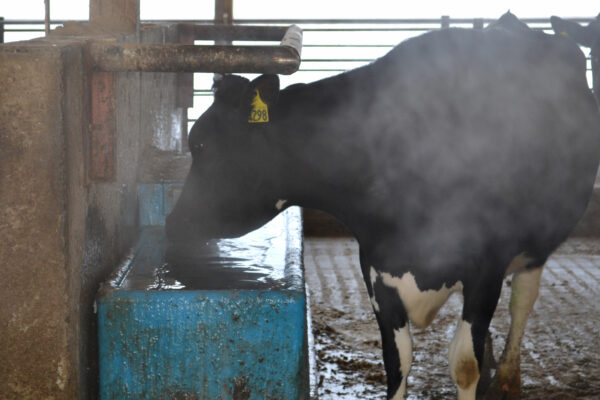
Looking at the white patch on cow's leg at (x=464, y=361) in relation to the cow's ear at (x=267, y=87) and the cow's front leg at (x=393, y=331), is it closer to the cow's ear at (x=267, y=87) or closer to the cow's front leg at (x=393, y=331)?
the cow's front leg at (x=393, y=331)

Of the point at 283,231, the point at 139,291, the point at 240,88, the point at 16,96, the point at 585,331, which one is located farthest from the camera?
the point at 585,331

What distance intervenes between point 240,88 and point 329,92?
29 centimetres

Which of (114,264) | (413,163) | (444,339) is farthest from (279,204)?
(444,339)

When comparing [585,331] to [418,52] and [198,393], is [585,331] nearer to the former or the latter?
[418,52]

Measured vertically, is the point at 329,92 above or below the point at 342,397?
above

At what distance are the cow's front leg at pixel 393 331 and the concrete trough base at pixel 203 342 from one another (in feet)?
1.06

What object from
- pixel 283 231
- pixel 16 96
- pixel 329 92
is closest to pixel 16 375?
pixel 16 96

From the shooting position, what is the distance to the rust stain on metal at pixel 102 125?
2133 millimetres

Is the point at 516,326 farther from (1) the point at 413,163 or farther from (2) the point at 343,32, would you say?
(2) the point at 343,32

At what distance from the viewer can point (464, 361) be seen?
252 centimetres

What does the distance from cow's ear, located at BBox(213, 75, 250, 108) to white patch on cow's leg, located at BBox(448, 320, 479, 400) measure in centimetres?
101

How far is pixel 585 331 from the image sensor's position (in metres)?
3.82

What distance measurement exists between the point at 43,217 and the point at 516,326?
192 centimetres

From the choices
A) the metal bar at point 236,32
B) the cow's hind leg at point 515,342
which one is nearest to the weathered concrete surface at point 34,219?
the cow's hind leg at point 515,342
